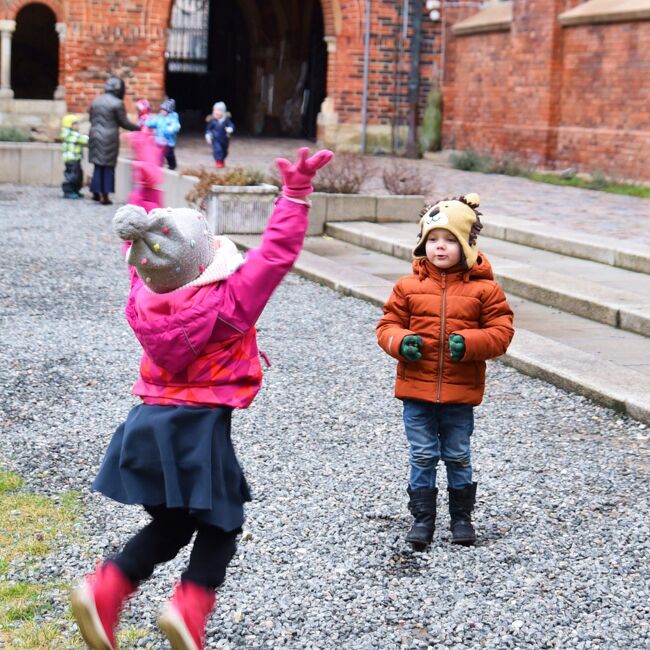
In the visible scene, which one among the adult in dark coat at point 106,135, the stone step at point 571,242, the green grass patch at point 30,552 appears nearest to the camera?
the green grass patch at point 30,552

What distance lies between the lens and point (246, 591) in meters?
4.14

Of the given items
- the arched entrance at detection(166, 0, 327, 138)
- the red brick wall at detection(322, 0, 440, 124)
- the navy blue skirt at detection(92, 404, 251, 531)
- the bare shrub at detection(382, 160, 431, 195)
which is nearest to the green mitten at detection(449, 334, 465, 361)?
the navy blue skirt at detection(92, 404, 251, 531)

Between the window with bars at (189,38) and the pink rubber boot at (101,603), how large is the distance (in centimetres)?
3554

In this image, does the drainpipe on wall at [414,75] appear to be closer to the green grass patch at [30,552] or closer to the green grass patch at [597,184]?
the green grass patch at [597,184]

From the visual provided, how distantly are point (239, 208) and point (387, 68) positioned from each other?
Answer: 13.8 meters

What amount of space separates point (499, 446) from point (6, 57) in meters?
21.2

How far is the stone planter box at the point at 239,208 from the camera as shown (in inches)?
515

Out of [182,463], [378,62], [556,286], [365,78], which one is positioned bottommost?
[182,463]

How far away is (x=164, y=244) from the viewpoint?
339cm

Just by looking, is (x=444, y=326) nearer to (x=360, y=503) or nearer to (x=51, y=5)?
(x=360, y=503)

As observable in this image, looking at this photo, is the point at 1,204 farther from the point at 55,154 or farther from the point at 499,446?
the point at 499,446

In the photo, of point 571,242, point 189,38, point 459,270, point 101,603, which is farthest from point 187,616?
point 189,38

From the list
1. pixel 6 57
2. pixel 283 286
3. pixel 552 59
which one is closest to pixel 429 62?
pixel 552 59

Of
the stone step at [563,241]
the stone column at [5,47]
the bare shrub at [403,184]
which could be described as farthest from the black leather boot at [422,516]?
the stone column at [5,47]
